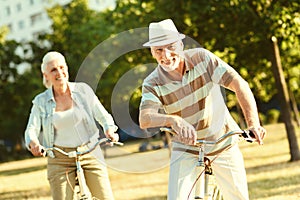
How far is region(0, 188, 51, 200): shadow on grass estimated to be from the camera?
53.4ft

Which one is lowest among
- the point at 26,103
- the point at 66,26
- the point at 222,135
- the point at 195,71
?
the point at 222,135

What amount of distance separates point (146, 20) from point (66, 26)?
2184cm

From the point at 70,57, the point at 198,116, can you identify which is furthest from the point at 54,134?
the point at 70,57

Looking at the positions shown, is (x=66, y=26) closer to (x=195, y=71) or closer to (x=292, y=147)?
(x=292, y=147)

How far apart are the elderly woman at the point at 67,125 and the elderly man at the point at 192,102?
56.8 inches

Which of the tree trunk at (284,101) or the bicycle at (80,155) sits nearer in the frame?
the bicycle at (80,155)

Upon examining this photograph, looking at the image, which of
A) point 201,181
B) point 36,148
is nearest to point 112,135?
point 36,148

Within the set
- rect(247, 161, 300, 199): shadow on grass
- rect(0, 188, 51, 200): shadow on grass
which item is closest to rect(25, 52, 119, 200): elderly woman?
rect(247, 161, 300, 199): shadow on grass

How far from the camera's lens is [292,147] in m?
16.5


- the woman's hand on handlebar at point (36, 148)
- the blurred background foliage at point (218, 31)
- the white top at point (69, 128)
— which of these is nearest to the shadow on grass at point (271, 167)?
the blurred background foliage at point (218, 31)

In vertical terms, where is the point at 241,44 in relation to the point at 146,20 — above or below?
below

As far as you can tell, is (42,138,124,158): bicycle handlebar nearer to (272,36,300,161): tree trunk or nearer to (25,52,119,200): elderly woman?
(25,52,119,200): elderly woman

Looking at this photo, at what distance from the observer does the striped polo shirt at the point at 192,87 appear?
523cm

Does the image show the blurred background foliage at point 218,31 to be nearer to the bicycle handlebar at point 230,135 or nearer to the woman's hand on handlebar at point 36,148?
the woman's hand on handlebar at point 36,148
